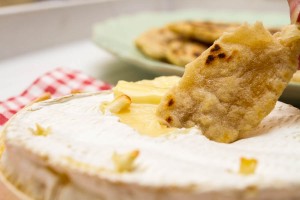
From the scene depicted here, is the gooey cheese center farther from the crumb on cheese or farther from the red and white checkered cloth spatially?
the red and white checkered cloth

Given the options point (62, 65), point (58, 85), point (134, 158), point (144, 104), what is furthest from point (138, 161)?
point (62, 65)

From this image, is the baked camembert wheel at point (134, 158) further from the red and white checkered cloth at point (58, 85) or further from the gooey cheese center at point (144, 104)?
the red and white checkered cloth at point (58, 85)

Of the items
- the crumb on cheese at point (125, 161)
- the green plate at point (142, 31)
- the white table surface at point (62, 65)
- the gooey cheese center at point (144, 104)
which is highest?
the crumb on cheese at point (125, 161)

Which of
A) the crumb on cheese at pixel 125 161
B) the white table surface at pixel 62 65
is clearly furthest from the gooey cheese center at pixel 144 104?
the white table surface at pixel 62 65

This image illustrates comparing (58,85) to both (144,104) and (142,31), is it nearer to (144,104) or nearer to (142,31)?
(144,104)

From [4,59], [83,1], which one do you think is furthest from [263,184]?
[83,1]

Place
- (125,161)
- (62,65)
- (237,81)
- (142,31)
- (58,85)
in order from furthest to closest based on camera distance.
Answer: (142,31) → (62,65) → (58,85) → (237,81) → (125,161)
